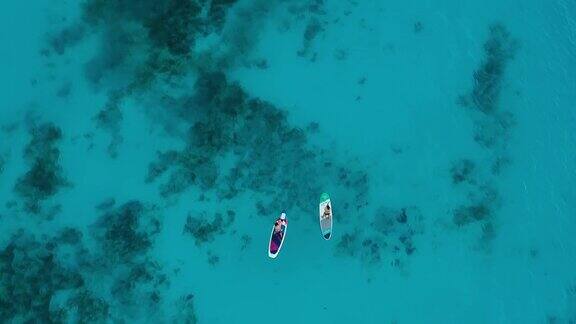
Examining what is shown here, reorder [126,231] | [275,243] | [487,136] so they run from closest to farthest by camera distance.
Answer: [126,231] → [275,243] → [487,136]

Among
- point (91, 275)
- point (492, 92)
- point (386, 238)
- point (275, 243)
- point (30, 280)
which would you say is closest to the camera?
point (30, 280)

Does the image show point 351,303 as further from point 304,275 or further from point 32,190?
point 32,190

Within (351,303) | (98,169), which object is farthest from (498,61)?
(98,169)

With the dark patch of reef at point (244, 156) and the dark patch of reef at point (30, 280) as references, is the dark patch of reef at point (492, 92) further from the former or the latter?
the dark patch of reef at point (30, 280)

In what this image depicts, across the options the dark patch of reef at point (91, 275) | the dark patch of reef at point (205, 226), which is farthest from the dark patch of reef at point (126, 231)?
the dark patch of reef at point (205, 226)

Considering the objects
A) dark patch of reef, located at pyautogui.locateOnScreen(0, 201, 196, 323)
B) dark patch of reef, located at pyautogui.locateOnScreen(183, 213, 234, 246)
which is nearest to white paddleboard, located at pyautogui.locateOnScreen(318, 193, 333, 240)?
dark patch of reef, located at pyautogui.locateOnScreen(183, 213, 234, 246)

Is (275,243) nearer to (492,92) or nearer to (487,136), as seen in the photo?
(487,136)

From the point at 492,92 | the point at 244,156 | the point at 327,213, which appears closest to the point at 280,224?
the point at 327,213
